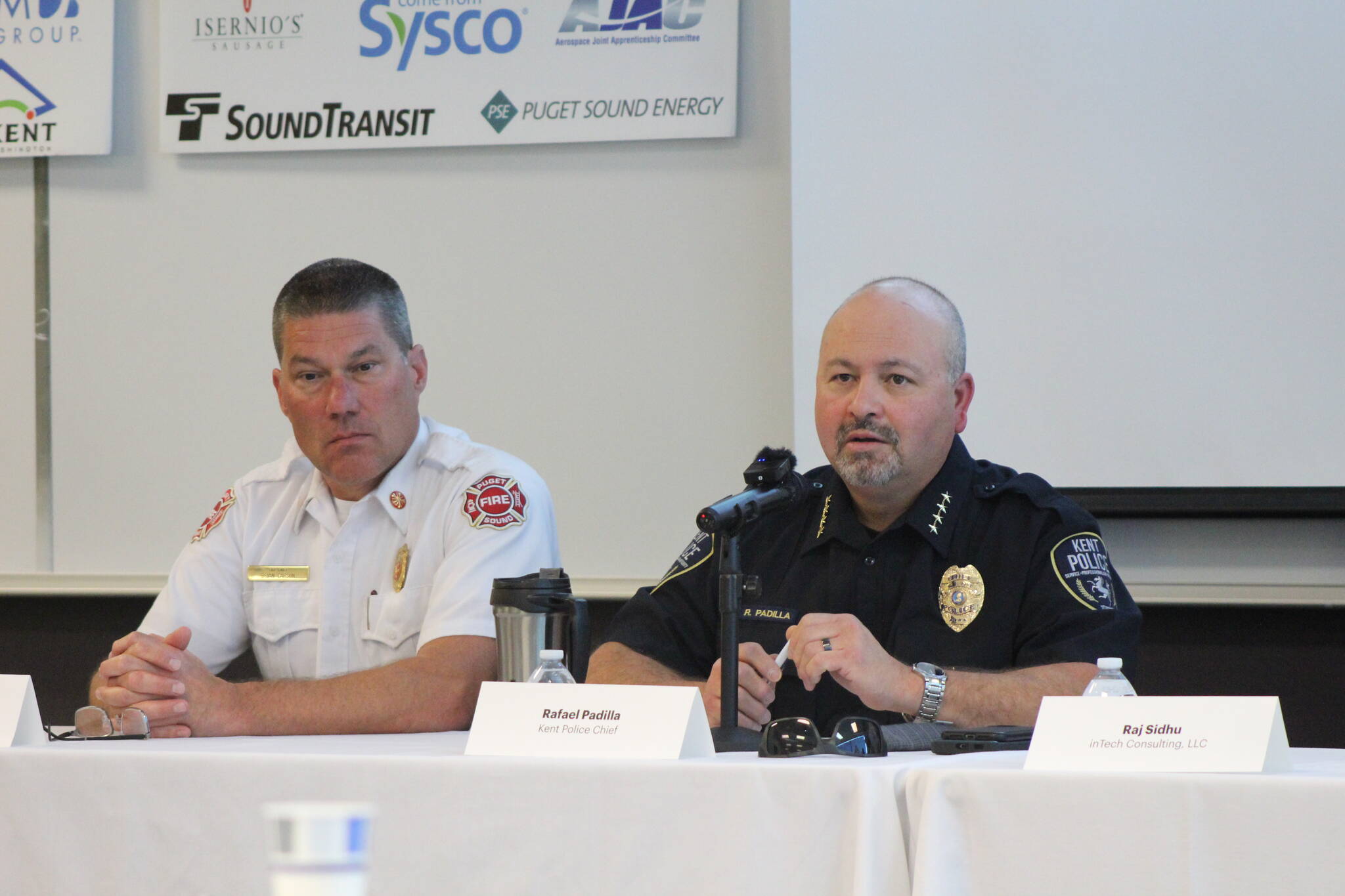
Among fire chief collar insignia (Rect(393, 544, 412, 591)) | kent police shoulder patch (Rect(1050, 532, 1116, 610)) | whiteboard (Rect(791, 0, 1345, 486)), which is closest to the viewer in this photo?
kent police shoulder patch (Rect(1050, 532, 1116, 610))

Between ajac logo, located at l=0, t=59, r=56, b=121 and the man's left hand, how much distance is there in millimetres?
3221

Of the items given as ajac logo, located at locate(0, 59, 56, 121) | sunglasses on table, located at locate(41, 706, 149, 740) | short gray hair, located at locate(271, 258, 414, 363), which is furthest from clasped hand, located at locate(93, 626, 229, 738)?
ajac logo, located at locate(0, 59, 56, 121)

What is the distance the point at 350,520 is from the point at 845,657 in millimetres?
1137

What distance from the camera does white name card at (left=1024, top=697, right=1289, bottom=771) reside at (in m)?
1.26

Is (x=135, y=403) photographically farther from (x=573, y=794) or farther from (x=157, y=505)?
(x=573, y=794)

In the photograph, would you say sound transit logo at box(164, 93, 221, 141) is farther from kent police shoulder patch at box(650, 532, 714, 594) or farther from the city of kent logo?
kent police shoulder patch at box(650, 532, 714, 594)

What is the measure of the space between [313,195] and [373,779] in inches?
112

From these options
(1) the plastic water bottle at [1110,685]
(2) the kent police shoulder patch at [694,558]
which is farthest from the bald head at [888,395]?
(1) the plastic water bottle at [1110,685]

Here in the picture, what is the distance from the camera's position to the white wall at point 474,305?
3.75 meters

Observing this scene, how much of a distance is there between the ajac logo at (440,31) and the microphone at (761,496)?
239 cm

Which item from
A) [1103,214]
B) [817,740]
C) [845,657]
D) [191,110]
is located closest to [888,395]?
[845,657]

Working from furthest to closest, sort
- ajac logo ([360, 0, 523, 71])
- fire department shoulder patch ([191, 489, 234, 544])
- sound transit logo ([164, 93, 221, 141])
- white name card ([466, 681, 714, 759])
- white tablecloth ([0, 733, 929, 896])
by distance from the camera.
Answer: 1. sound transit logo ([164, 93, 221, 141])
2. ajac logo ([360, 0, 523, 71])
3. fire department shoulder patch ([191, 489, 234, 544])
4. white name card ([466, 681, 714, 759])
5. white tablecloth ([0, 733, 929, 896])

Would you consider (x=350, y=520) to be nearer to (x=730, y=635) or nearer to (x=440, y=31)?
(x=730, y=635)

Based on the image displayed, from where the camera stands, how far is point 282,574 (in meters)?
2.60
